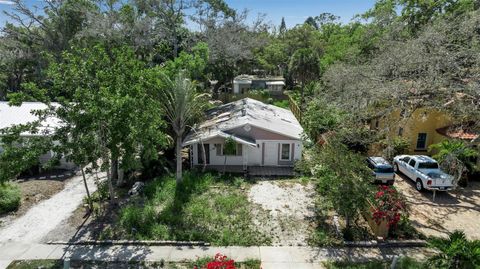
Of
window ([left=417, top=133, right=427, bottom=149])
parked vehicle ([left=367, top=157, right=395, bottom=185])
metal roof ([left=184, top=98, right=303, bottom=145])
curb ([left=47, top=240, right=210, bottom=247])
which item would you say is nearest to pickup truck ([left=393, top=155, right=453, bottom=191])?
parked vehicle ([left=367, top=157, right=395, bottom=185])

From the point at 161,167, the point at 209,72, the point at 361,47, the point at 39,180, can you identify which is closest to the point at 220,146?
the point at 161,167

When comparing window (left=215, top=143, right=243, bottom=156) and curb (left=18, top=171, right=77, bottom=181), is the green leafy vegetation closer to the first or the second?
curb (left=18, top=171, right=77, bottom=181)

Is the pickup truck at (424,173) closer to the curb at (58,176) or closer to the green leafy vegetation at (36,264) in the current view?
the green leafy vegetation at (36,264)

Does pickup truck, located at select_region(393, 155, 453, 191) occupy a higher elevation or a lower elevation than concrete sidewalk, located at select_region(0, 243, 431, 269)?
higher

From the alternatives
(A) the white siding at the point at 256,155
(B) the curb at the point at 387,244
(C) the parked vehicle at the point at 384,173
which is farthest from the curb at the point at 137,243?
(C) the parked vehicle at the point at 384,173

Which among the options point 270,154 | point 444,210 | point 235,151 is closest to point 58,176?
point 235,151

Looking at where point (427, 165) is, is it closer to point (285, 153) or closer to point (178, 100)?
point (285, 153)
